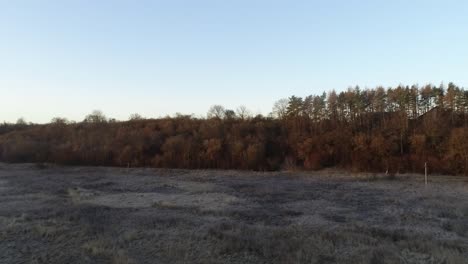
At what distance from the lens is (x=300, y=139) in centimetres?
4912

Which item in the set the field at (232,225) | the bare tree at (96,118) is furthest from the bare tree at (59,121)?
the field at (232,225)

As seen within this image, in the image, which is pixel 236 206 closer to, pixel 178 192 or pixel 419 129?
pixel 178 192

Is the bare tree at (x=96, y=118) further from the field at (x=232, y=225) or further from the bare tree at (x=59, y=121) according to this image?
the field at (x=232, y=225)

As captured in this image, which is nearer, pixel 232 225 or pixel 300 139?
pixel 232 225

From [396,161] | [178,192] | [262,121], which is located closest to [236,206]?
[178,192]

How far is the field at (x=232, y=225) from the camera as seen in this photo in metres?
10.0

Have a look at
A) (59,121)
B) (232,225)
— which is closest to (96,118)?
(59,121)

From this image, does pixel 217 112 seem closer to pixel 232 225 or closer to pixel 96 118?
pixel 96 118

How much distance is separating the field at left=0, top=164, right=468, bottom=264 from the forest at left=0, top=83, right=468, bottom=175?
2002 centimetres

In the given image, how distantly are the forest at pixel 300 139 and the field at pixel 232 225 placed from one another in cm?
2002

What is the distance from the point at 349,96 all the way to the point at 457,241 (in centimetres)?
4831

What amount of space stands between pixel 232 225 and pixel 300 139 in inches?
1445

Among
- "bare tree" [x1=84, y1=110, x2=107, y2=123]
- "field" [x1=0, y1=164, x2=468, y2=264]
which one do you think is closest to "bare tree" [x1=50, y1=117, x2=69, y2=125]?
"bare tree" [x1=84, y1=110, x2=107, y2=123]

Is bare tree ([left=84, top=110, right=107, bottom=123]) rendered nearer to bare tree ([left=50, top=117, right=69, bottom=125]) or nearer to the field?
bare tree ([left=50, top=117, right=69, bottom=125])
